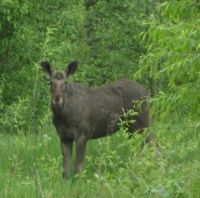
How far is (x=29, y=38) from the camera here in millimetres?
18906

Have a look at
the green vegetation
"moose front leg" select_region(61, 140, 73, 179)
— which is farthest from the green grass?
"moose front leg" select_region(61, 140, 73, 179)

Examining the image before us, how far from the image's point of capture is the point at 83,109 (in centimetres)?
1331

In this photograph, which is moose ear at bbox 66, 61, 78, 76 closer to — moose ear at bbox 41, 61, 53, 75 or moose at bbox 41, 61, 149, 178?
moose at bbox 41, 61, 149, 178

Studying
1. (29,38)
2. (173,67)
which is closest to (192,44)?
(173,67)

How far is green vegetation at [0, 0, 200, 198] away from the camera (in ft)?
25.3

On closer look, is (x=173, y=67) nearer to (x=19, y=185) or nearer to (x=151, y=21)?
(x=151, y=21)

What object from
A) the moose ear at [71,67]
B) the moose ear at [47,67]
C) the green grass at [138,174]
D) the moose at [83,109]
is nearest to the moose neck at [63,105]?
the moose at [83,109]

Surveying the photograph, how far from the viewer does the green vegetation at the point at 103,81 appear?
25.3 ft

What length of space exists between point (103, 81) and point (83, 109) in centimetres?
1231

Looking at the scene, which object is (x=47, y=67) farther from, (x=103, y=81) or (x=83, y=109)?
(x=103, y=81)

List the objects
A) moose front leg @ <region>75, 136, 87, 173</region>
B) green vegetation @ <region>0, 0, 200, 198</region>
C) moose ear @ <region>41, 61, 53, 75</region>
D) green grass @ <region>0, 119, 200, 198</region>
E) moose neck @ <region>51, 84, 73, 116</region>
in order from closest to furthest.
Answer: green grass @ <region>0, 119, 200, 198</region> < green vegetation @ <region>0, 0, 200, 198</region> < moose ear @ <region>41, 61, 53, 75</region> < moose neck @ <region>51, 84, 73, 116</region> < moose front leg @ <region>75, 136, 87, 173</region>

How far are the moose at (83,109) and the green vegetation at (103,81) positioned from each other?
34 cm

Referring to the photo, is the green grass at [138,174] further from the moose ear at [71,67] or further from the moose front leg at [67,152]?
the moose ear at [71,67]

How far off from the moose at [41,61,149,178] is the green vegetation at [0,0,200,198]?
0.34m
